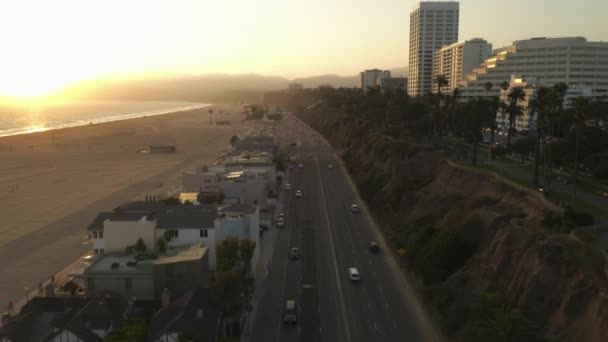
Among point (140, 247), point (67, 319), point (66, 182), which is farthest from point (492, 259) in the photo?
point (66, 182)

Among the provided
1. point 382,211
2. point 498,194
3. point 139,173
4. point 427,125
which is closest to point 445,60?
point 427,125

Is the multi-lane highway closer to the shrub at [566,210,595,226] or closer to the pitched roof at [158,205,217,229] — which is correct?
the pitched roof at [158,205,217,229]

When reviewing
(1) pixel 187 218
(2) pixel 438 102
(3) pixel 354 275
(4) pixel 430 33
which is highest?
(4) pixel 430 33

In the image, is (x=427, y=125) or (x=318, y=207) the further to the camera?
(x=427, y=125)

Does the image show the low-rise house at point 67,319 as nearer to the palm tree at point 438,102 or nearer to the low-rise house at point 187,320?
the low-rise house at point 187,320

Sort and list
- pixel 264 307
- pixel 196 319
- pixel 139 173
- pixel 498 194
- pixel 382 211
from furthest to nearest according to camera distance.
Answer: pixel 139 173 < pixel 382 211 < pixel 498 194 < pixel 264 307 < pixel 196 319

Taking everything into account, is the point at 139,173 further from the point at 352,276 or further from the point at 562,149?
the point at 562,149

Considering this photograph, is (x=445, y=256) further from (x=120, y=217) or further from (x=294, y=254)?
(x=120, y=217)
